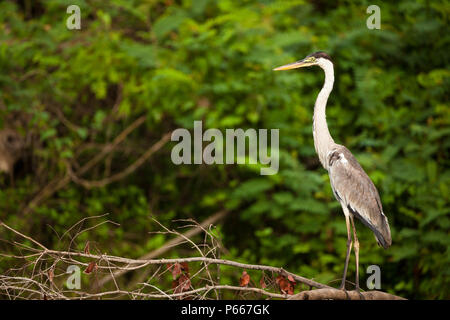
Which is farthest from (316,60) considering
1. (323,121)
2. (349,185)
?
(349,185)

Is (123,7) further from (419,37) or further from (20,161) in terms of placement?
(419,37)

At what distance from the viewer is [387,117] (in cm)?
781

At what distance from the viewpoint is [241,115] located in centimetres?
796

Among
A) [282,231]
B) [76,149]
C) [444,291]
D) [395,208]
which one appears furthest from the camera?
[76,149]

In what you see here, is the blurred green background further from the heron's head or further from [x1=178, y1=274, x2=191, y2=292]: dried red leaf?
[x1=178, y1=274, x2=191, y2=292]: dried red leaf

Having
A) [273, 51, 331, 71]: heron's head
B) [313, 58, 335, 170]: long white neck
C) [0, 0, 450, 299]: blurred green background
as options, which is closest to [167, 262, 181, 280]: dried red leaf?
[313, 58, 335, 170]: long white neck

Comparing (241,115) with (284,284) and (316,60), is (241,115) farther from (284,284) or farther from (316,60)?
(284,284)

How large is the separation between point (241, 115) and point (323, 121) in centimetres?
465

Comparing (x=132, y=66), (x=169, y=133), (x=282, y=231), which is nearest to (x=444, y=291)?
(x=282, y=231)

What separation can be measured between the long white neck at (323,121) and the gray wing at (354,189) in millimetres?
162

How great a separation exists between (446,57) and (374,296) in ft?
18.9

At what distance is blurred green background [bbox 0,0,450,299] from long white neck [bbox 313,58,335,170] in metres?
3.38

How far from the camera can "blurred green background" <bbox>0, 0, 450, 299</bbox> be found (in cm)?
736

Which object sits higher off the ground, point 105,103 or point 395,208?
point 105,103
